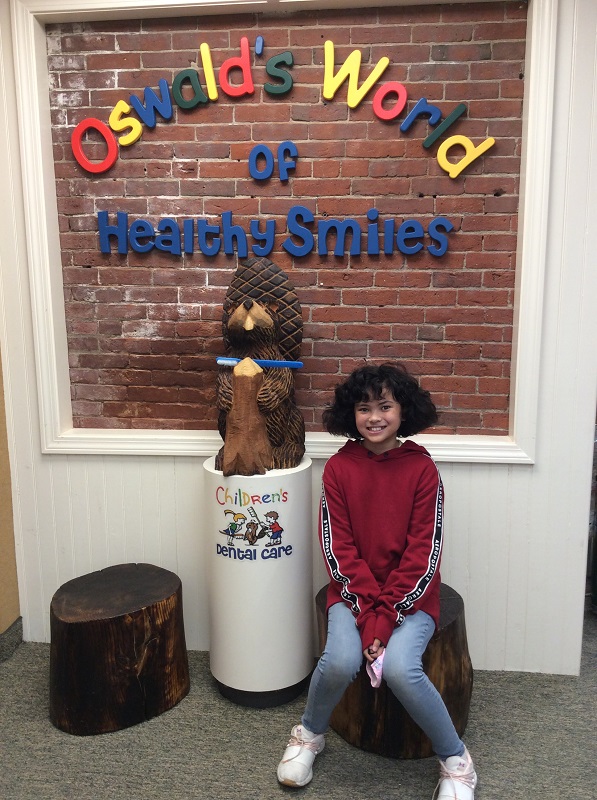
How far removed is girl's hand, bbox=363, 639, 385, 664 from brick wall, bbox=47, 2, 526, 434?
36.1 inches

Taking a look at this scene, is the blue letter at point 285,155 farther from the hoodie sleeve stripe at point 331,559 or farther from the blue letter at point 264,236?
the hoodie sleeve stripe at point 331,559

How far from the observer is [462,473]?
237 cm

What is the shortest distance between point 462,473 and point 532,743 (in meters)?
0.89

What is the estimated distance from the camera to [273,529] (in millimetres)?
2088

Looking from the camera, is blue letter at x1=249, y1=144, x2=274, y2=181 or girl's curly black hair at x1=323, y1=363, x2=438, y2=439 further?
blue letter at x1=249, y1=144, x2=274, y2=181

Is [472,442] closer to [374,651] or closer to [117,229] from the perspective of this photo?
[374,651]

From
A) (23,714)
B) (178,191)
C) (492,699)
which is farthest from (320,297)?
(23,714)

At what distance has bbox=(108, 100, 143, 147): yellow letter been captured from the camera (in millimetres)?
2352

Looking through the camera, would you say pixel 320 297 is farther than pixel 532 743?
Yes

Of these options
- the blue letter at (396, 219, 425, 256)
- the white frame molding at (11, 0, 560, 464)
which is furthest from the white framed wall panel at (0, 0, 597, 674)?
the blue letter at (396, 219, 425, 256)

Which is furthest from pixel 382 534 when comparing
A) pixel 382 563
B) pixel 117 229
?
pixel 117 229

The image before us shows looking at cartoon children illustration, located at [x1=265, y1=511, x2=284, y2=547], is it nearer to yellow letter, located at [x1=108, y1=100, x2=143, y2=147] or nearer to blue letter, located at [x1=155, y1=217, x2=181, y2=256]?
blue letter, located at [x1=155, y1=217, x2=181, y2=256]

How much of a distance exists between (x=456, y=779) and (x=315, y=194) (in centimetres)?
194

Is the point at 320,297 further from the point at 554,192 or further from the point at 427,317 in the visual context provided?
the point at 554,192
